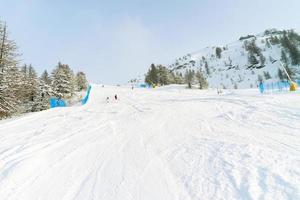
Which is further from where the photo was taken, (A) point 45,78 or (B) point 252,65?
(B) point 252,65

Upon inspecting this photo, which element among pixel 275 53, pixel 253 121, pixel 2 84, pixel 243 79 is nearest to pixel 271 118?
pixel 253 121

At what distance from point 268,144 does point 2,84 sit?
22.9 m

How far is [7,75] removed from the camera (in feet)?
66.3

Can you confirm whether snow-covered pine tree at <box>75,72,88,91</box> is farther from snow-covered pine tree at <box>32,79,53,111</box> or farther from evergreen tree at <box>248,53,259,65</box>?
evergreen tree at <box>248,53,259,65</box>

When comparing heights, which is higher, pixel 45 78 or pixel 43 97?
pixel 45 78

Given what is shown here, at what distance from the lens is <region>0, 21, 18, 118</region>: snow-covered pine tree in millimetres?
19469

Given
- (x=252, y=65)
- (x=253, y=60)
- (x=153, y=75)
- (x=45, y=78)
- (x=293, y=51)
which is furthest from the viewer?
(x=253, y=60)

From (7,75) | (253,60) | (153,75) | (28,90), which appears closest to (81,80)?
(153,75)

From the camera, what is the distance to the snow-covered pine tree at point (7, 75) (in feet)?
63.9

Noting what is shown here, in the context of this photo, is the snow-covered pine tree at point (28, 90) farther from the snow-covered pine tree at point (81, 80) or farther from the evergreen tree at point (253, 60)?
the evergreen tree at point (253, 60)

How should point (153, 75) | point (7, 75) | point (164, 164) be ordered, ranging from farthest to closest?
point (153, 75), point (7, 75), point (164, 164)

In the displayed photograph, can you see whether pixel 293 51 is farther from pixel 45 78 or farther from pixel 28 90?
pixel 28 90

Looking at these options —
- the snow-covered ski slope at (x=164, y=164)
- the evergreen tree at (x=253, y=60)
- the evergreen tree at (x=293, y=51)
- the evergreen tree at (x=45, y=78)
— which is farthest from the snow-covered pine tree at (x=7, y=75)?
the evergreen tree at (x=253, y=60)

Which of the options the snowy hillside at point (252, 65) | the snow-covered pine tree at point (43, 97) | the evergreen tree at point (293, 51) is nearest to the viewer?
the snow-covered pine tree at point (43, 97)
